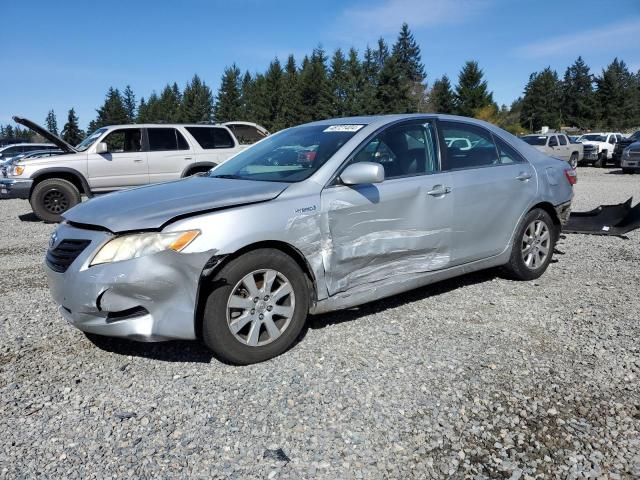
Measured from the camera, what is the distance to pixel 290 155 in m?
4.24

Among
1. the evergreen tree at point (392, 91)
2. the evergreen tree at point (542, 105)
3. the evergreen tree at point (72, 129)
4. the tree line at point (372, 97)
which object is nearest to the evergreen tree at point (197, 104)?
the tree line at point (372, 97)

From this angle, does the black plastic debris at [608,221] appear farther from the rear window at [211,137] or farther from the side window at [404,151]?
the rear window at [211,137]

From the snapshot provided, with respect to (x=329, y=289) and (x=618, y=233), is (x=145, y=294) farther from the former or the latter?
(x=618, y=233)

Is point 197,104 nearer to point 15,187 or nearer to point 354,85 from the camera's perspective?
point 354,85

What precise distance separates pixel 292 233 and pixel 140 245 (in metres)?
0.94

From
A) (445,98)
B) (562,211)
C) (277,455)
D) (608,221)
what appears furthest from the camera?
(445,98)

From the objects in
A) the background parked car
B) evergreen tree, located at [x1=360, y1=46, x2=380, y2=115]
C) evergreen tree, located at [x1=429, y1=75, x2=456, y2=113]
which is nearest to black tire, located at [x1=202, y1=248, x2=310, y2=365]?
the background parked car

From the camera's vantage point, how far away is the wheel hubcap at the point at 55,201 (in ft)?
33.9

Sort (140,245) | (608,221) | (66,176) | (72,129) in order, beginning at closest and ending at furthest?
(140,245), (608,221), (66,176), (72,129)

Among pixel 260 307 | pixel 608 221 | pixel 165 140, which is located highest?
pixel 165 140

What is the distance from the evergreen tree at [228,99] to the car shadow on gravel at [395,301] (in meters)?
77.0

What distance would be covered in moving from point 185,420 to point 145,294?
2.47ft

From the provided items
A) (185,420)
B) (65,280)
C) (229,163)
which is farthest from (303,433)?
(229,163)

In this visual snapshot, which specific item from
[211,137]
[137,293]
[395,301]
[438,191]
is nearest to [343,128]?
[438,191]
